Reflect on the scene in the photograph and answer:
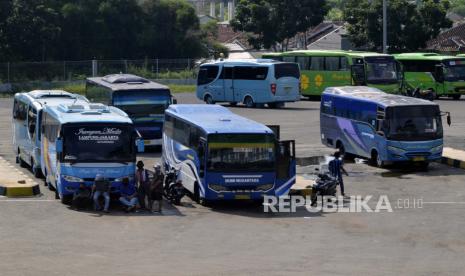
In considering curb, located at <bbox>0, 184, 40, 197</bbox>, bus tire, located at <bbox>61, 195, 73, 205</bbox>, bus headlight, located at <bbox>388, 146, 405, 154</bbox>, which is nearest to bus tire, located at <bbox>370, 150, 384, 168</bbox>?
bus headlight, located at <bbox>388, 146, 405, 154</bbox>

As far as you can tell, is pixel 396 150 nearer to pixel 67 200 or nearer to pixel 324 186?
pixel 324 186

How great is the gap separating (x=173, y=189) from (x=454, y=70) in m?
37.0

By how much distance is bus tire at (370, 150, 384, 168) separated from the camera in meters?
35.2

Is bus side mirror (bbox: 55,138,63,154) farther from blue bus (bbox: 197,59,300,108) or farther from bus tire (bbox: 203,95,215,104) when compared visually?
bus tire (bbox: 203,95,215,104)

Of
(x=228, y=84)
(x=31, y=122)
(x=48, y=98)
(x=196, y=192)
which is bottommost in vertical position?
(x=196, y=192)

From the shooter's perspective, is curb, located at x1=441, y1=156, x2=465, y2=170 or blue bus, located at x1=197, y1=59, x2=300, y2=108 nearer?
curb, located at x1=441, y1=156, x2=465, y2=170

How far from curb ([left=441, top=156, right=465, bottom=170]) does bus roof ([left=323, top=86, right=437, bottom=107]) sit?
225cm

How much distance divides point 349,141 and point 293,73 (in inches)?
826

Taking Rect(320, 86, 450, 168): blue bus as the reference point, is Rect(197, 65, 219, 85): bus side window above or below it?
above

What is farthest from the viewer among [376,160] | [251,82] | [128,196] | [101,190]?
[251,82]

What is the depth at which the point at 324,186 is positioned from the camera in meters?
29.1

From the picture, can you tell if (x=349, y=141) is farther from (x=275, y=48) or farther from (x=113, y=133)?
(x=275, y=48)

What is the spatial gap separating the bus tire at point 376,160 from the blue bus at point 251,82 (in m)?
22.1

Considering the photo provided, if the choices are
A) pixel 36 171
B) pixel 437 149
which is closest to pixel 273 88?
pixel 437 149
